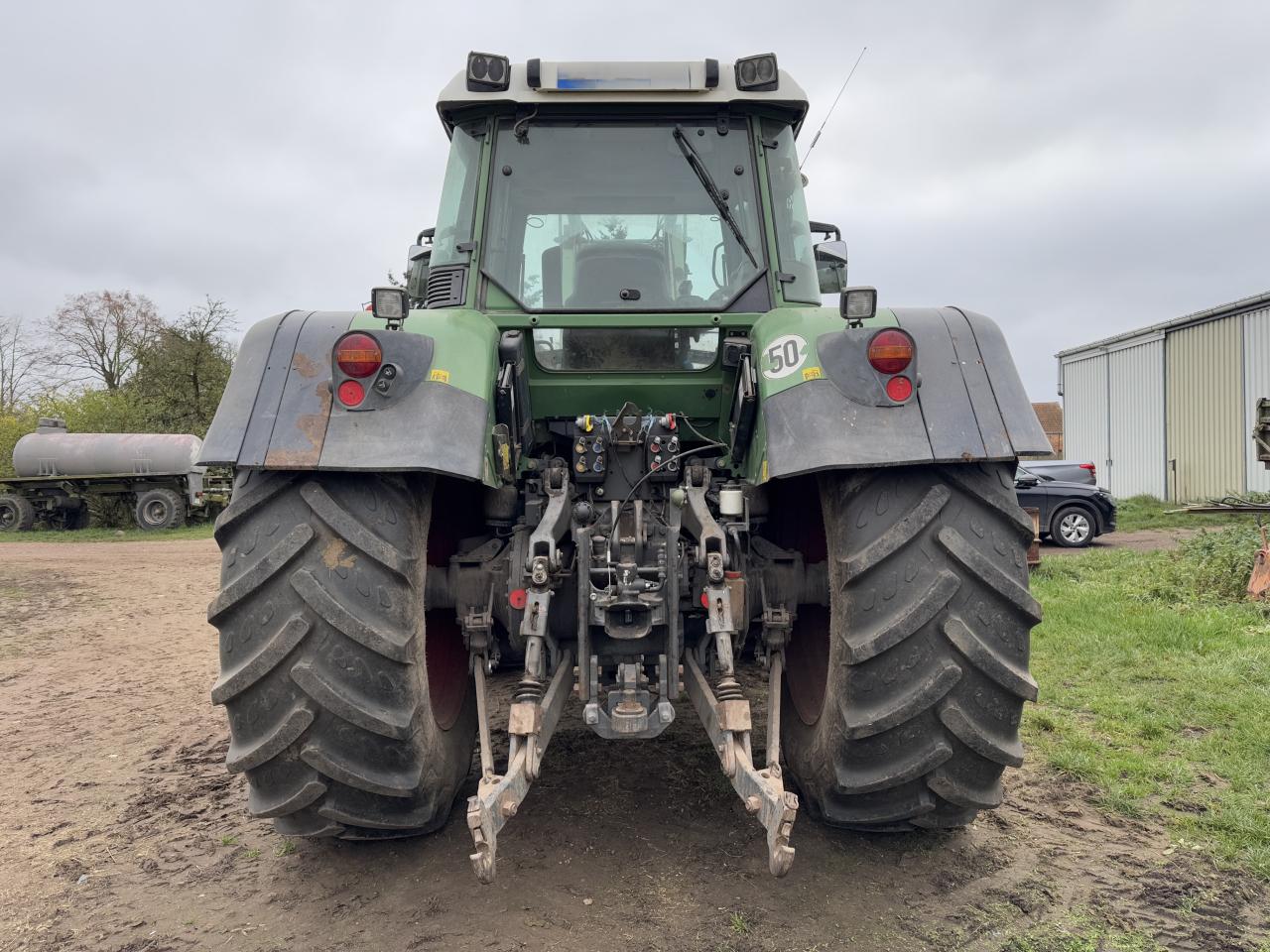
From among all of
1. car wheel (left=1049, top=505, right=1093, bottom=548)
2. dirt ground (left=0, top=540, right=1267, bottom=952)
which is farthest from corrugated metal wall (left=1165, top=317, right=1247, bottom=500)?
dirt ground (left=0, top=540, right=1267, bottom=952)

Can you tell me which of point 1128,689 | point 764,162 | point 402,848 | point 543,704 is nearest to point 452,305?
point 764,162

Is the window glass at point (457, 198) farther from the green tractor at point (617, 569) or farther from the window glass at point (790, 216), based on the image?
the window glass at point (790, 216)

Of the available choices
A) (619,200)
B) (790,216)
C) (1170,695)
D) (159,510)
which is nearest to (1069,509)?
(1170,695)

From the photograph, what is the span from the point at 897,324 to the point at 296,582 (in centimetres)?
192

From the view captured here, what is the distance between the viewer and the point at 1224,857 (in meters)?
3.08

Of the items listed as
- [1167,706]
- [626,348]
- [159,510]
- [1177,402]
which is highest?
[1177,402]

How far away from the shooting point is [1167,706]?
4.83 metres

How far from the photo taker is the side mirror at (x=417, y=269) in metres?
4.32

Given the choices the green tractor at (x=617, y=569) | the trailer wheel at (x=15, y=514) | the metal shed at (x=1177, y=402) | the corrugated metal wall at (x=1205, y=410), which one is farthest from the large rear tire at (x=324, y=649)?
the trailer wheel at (x=15, y=514)

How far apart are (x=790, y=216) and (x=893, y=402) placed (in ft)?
4.31

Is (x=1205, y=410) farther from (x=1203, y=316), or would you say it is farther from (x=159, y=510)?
(x=159, y=510)

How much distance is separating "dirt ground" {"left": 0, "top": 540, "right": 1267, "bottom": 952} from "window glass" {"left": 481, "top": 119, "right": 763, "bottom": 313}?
2.05m

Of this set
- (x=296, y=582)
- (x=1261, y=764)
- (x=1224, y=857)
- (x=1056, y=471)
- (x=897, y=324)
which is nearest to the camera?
(x=296, y=582)

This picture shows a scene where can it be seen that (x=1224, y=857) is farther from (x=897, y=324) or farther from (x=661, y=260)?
(x=661, y=260)
